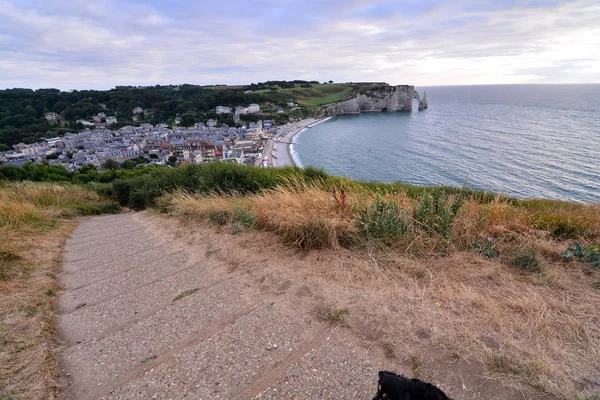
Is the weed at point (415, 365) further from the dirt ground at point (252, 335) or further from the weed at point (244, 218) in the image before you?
the weed at point (244, 218)

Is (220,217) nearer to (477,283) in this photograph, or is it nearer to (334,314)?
(334,314)

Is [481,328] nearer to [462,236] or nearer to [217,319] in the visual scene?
[462,236]

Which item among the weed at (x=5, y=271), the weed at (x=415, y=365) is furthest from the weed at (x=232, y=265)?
the weed at (x=5, y=271)

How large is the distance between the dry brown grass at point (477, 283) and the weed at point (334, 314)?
10cm

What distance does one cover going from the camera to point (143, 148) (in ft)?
204

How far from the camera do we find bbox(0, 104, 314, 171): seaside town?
4761cm

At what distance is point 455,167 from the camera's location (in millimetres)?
33781

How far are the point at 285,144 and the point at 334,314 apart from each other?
57817 mm

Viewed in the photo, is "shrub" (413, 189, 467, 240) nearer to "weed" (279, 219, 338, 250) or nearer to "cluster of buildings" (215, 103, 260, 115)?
"weed" (279, 219, 338, 250)

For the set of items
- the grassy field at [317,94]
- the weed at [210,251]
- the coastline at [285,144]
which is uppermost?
the grassy field at [317,94]

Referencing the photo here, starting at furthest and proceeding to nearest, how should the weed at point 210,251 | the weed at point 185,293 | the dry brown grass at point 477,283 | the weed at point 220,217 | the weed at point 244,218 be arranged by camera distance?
the weed at point 220,217, the weed at point 244,218, the weed at point 210,251, the weed at point 185,293, the dry brown grass at point 477,283

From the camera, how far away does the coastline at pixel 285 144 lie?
1755 inches

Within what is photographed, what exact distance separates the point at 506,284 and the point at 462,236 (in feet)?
3.29

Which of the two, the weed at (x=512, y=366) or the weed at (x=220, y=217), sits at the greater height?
the weed at (x=512, y=366)
